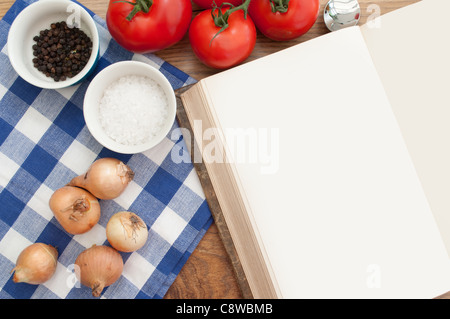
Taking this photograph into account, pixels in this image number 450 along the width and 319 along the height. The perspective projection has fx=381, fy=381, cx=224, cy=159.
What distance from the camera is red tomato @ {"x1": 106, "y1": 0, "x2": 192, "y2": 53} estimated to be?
0.57m

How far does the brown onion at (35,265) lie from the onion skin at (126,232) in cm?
10

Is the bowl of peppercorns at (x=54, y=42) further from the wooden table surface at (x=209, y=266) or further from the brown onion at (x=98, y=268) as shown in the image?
the brown onion at (x=98, y=268)

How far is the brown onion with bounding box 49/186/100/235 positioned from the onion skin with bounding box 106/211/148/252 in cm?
3

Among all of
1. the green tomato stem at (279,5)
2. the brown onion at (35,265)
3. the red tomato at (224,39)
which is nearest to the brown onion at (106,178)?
the brown onion at (35,265)

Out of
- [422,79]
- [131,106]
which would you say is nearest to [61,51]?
[131,106]

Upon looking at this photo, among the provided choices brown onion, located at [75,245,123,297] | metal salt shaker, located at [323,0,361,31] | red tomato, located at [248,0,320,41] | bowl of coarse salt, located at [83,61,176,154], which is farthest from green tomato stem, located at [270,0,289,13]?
brown onion, located at [75,245,123,297]

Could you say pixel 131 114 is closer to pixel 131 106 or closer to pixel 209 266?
pixel 131 106

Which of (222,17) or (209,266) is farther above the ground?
(222,17)

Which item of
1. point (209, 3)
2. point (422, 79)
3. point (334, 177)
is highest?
point (209, 3)

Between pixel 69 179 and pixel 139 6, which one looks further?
pixel 69 179

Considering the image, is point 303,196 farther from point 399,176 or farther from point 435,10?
point 435,10

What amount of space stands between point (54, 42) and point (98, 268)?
0.37 meters

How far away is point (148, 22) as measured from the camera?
0.57m

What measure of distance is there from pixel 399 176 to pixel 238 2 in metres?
0.38
